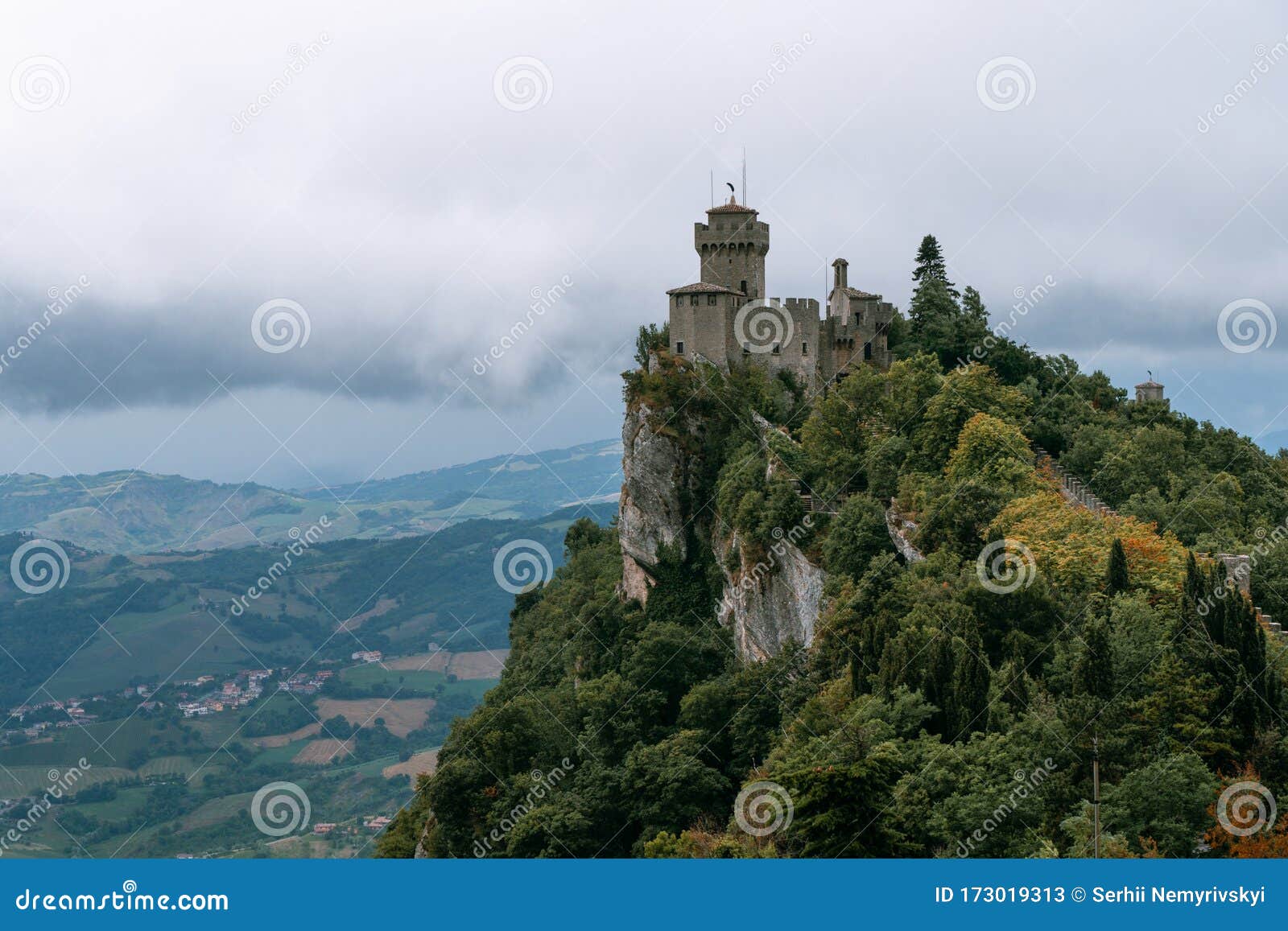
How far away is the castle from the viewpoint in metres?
80.0

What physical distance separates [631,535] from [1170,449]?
101 ft

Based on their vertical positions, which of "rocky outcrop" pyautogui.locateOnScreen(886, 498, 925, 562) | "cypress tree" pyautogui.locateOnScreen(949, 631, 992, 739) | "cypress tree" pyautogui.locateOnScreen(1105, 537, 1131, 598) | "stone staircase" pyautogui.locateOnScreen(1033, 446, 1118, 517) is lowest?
"cypress tree" pyautogui.locateOnScreen(949, 631, 992, 739)

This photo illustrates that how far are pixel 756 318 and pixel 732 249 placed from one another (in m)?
4.52

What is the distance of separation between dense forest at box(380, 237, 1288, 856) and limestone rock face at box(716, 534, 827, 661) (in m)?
1.00

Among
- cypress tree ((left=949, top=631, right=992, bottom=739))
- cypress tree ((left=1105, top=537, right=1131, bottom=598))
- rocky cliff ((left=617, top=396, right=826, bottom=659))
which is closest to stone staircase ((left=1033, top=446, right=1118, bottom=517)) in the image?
cypress tree ((left=1105, top=537, right=1131, bottom=598))

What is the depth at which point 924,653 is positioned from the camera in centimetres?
4688

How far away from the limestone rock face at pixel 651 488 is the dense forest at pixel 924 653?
2.80 feet

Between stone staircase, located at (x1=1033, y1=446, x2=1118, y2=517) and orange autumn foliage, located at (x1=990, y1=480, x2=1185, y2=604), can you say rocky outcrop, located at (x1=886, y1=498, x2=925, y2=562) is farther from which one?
stone staircase, located at (x1=1033, y1=446, x2=1118, y2=517)

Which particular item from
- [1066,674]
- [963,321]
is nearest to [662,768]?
[1066,674]

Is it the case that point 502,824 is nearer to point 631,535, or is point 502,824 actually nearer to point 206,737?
point 631,535

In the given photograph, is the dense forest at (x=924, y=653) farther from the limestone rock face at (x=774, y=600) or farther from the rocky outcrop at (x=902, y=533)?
the limestone rock face at (x=774, y=600)

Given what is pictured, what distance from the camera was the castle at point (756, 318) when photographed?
3150 inches

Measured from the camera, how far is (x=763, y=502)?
231ft

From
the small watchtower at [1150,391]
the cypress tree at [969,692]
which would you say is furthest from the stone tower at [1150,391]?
the cypress tree at [969,692]
